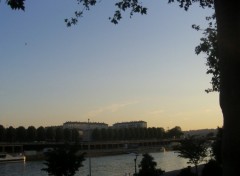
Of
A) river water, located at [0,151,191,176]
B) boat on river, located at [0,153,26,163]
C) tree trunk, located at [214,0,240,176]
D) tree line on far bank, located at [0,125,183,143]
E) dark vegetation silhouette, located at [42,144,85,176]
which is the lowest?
river water, located at [0,151,191,176]

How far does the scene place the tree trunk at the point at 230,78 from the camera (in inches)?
219

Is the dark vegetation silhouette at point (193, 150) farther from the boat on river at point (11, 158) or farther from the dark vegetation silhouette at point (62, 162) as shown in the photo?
the boat on river at point (11, 158)

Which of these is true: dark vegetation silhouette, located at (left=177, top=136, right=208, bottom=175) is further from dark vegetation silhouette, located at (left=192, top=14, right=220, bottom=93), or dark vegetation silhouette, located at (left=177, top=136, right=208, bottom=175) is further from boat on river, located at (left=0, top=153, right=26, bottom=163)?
boat on river, located at (left=0, top=153, right=26, bottom=163)

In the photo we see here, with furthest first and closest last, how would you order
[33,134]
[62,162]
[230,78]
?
[33,134], [62,162], [230,78]

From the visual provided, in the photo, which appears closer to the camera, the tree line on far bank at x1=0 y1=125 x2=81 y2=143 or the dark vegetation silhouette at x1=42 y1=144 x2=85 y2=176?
the dark vegetation silhouette at x1=42 y1=144 x2=85 y2=176

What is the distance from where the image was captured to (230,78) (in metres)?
5.74

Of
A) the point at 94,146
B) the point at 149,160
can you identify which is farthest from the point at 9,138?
the point at 149,160

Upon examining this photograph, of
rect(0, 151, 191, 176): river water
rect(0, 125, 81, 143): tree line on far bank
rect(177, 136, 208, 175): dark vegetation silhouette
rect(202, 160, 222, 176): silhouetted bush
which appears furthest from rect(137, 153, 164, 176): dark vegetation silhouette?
rect(0, 125, 81, 143): tree line on far bank

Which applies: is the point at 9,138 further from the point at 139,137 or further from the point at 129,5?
the point at 129,5

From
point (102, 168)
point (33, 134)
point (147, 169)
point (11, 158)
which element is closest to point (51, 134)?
point (33, 134)

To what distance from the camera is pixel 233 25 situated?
19.3 ft

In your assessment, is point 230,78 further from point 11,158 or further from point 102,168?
point 11,158

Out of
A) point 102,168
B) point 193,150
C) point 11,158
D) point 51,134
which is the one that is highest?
point 51,134

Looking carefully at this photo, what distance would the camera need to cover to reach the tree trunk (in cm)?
555
